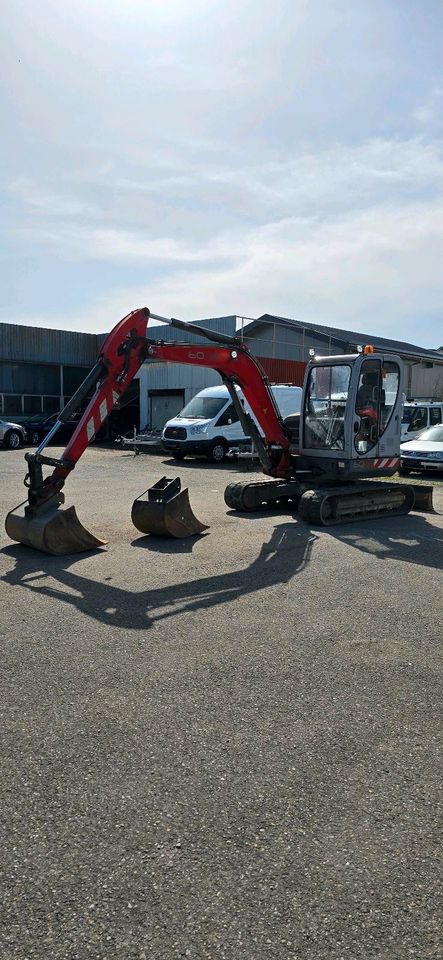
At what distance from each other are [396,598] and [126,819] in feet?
14.6

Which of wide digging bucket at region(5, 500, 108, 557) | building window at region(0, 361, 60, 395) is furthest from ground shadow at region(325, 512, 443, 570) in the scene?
building window at region(0, 361, 60, 395)

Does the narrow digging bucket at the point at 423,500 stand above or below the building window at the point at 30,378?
below

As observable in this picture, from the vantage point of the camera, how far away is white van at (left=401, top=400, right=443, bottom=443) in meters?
23.3

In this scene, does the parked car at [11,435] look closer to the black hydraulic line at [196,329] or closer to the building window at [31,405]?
the building window at [31,405]

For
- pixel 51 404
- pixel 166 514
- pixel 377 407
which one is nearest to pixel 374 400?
pixel 377 407

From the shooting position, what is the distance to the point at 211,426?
23.8m

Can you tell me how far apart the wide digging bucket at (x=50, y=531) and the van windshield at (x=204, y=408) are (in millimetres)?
14721

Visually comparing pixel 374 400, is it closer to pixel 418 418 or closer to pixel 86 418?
pixel 86 418

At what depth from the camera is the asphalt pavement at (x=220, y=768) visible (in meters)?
2.85

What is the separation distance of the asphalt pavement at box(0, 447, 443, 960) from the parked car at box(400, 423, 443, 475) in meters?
11.8

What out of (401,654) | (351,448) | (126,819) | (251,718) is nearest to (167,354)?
(351,448)

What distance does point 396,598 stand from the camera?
7.35 meters

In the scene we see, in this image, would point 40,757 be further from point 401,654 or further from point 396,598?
point 396,598

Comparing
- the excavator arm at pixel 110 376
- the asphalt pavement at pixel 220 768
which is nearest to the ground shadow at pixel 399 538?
the asphalt pavement at pixel 220 768
